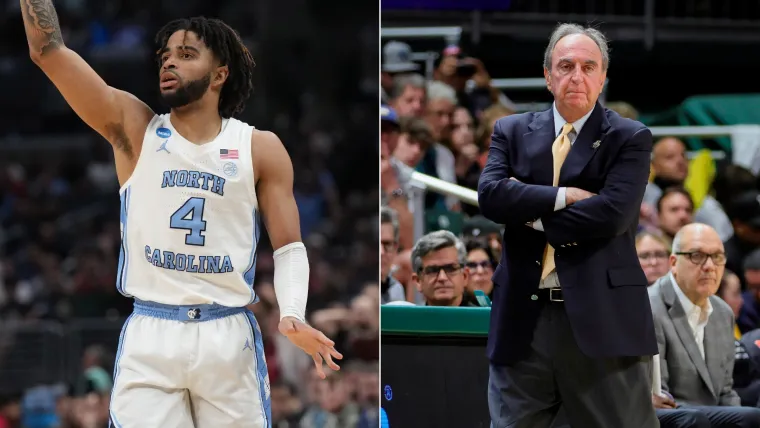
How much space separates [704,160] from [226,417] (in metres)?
5.55

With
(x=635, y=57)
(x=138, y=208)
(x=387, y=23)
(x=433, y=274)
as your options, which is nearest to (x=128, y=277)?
(x=138, y=208)

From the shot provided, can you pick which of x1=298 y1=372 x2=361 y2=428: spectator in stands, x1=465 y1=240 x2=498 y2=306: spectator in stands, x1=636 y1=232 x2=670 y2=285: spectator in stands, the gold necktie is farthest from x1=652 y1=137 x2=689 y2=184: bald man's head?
the gold necktie

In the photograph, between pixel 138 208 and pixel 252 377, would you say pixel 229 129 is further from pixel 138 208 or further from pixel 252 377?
Answer: pixel 252 377

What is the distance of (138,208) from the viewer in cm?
350

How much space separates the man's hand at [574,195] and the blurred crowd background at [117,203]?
12.6 ft

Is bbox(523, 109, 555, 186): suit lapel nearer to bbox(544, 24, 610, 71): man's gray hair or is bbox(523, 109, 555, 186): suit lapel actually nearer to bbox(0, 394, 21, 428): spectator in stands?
bbox(544, 24, 610, 71): man's gray hair

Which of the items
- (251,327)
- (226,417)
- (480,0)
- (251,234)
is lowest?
(226,417)

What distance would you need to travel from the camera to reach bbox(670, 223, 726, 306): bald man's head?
5043 millimetres

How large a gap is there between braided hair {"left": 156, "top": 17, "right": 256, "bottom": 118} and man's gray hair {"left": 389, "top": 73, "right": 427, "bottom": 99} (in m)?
3.84

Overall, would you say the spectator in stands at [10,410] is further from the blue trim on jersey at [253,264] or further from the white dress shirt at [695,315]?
the blue trim on jersey at [253,264]

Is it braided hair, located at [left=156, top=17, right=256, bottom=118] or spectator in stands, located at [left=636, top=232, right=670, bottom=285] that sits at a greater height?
braided hair, located at [left=156, top=17, right=256, bottom=118]

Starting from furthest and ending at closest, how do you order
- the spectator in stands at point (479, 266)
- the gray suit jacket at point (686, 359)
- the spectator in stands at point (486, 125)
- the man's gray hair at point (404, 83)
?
the man's gray hair at point (404, 83)
the spectator in stands at point (486, 125)
the spectator in stands at point (479, 266)
the gray suit jacket at point (686, 359)

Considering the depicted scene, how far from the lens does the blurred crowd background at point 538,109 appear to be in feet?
19.5

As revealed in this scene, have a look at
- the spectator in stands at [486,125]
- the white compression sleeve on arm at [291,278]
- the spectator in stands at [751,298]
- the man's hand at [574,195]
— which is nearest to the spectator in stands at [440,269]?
the white compression sleeve on arm at [291,278]
